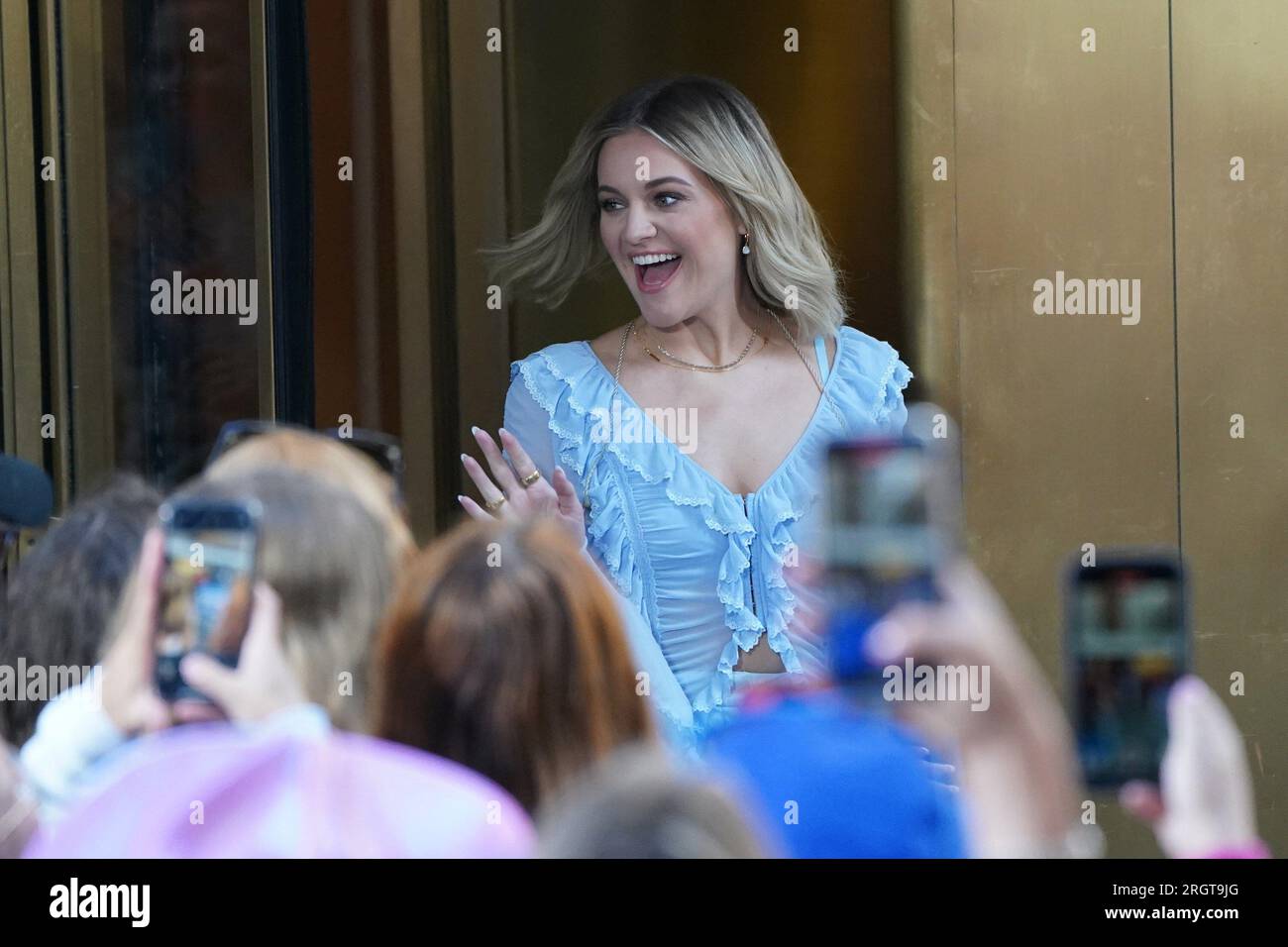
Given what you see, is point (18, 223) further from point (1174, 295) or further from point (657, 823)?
point (1174, 295)

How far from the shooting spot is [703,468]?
9.76 ft

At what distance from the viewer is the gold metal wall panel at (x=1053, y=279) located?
3.03 metres

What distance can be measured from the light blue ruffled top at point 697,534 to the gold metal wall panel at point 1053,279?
25 cm

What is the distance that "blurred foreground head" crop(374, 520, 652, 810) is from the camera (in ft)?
8.40

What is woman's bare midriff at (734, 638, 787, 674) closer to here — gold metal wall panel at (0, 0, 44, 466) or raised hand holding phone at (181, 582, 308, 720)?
raised hand holding phone at (181, 582, 308, 720)

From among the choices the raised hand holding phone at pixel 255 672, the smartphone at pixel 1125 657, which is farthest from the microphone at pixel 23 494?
the smartphone at pixel 1125 657

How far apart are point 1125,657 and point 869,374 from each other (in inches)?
26.7

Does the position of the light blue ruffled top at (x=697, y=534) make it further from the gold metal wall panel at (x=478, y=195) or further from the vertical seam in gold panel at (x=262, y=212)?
the vertical seam in gold panel at (x=262, y=212)

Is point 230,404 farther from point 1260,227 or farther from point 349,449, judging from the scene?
point 1260,227

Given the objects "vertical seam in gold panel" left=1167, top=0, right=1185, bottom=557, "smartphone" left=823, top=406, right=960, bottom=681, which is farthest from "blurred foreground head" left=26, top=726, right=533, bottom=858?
"vertical seam in gold panel" left=1167, top=0, right=1185, bottom=557

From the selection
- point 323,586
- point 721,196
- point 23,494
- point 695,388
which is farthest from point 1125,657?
point 23,494

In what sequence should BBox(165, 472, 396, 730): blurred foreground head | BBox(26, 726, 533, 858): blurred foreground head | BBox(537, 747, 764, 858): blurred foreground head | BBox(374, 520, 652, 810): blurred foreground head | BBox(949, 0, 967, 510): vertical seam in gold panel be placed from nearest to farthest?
BBox(537, 747, 764, 858): blurred foreground head → BBox(26, 726, 533, 858): blurred foreground head → BBox(374, 520, 652, 810): blurred foreground head → BBox(165, 472, 396, 730): blurred foreground head → BBox(949, 0, 967, 510): vertical seam in gold panel

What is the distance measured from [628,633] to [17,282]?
1.34 meters
